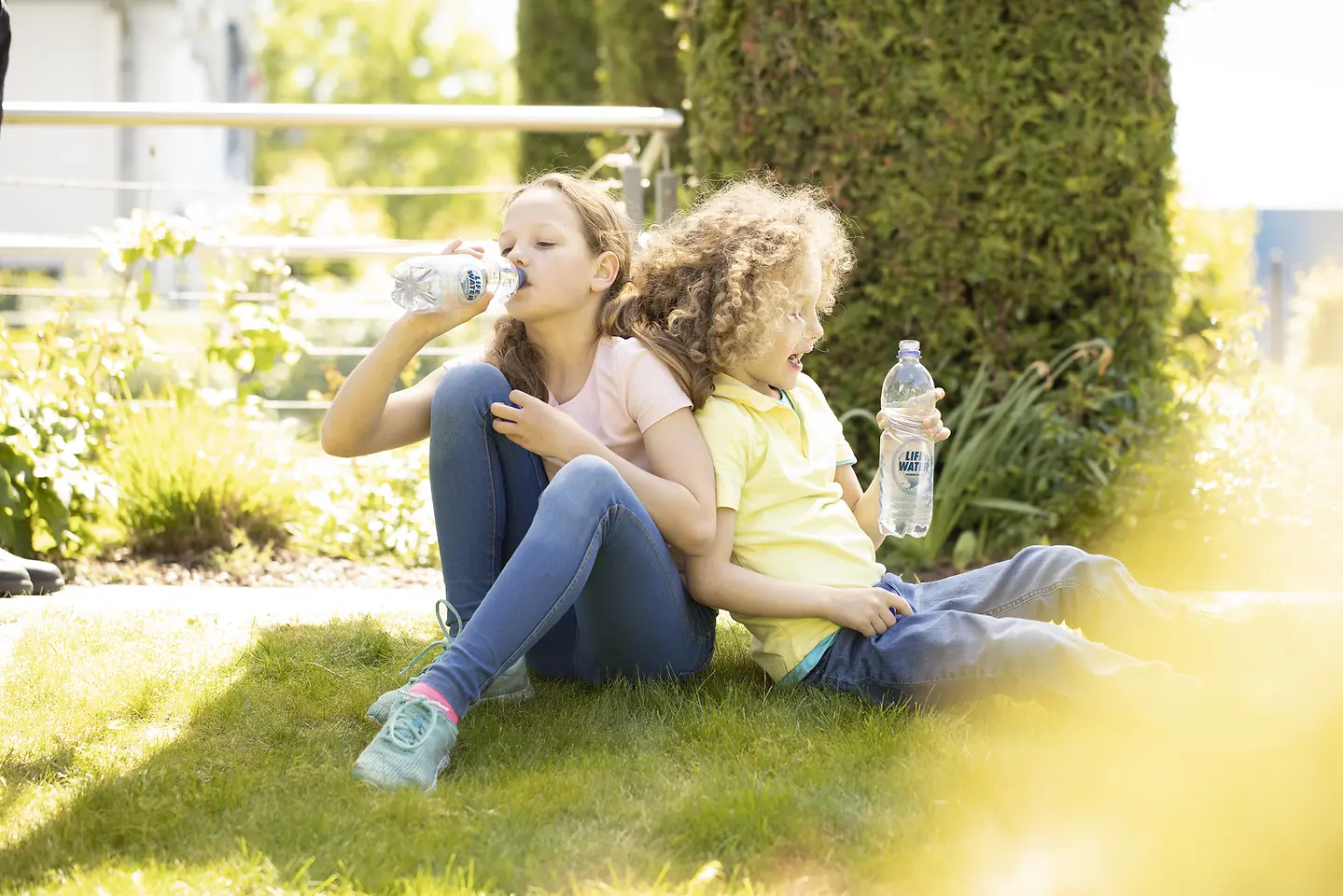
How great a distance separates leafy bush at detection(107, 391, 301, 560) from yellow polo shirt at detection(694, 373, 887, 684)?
2.65m

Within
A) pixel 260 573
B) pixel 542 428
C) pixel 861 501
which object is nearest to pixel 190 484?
pixel 260 573

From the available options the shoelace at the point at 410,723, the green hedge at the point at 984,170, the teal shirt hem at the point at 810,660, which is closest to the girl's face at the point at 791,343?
the teal shirt hem at the point at 810,660

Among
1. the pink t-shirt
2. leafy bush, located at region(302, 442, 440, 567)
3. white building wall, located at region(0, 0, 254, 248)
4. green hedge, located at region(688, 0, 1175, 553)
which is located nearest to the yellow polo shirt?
the pink t-shirt

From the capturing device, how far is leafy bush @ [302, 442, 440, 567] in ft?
15.6

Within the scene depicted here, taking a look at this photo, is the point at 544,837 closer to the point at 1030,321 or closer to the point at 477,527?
the point at 477,527

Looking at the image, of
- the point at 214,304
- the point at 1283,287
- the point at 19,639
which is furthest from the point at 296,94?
the point at 19,639

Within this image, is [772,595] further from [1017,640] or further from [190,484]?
[190,484]

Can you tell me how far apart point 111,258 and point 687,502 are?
3.44m

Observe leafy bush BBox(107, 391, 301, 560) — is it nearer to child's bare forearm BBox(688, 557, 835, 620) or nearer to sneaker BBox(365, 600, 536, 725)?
sneaker BBox(365, 600, 536, 725)

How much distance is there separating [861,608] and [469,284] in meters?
0.98

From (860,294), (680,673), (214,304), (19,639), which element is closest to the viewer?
(680,673)

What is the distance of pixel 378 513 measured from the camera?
A: 4.86 metres

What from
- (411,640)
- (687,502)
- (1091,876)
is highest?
(687,502)

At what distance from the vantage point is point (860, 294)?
4.82 metres
